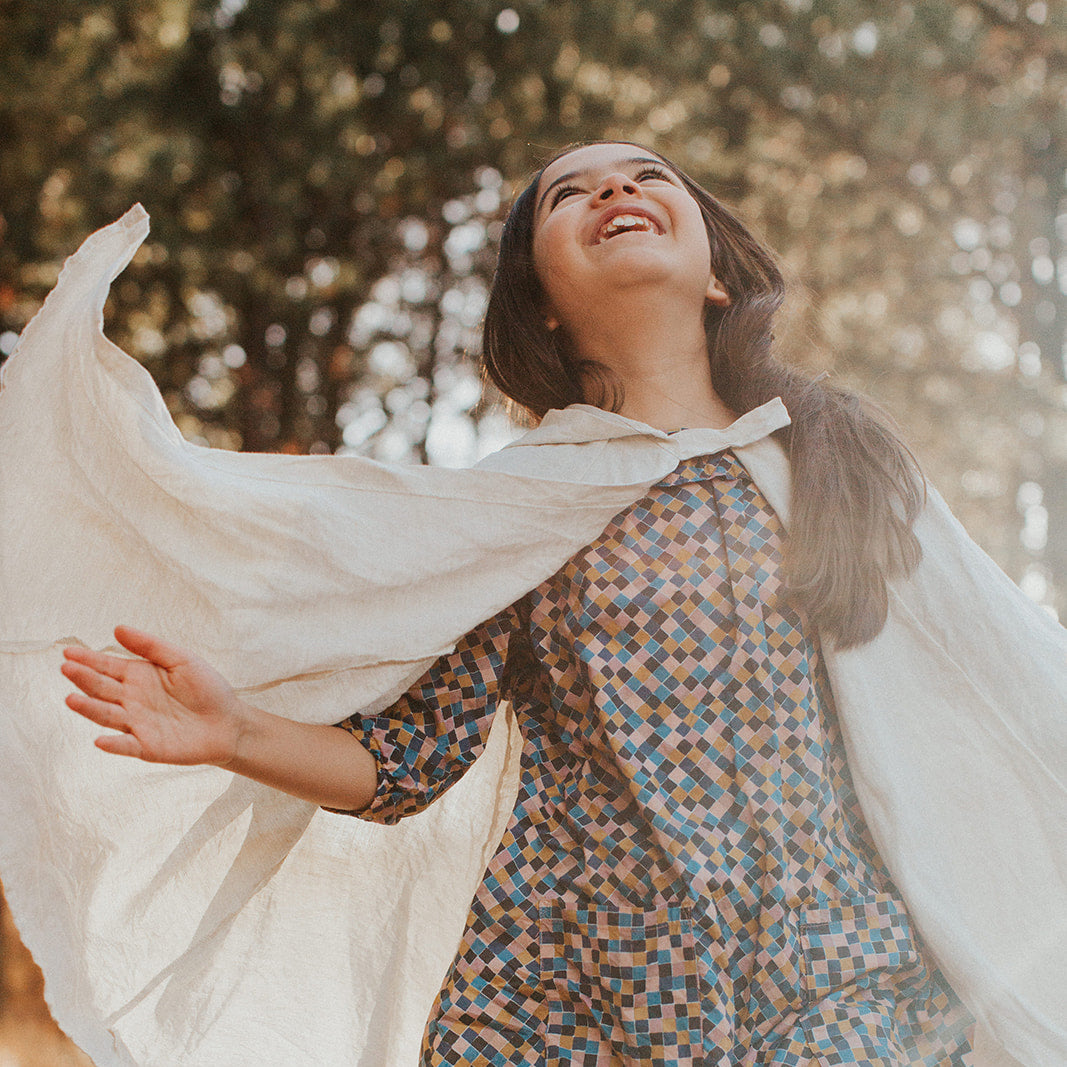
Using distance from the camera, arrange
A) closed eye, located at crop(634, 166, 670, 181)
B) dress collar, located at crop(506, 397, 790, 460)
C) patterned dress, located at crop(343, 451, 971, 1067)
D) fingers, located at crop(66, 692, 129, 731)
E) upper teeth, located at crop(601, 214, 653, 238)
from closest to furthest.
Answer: fingers, located at crop(66, 692, 129, 731) → patterned dress, located at crop(343, 451, 971, 1067) → dress collar, located at crop(506, 397, 790, 460) → upper teeth, located at crop(601, 214, 653, 238) → closed eye, located at crop(634, 166, 670, 181)

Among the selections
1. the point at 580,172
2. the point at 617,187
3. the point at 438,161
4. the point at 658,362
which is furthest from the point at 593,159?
the point at 438,161

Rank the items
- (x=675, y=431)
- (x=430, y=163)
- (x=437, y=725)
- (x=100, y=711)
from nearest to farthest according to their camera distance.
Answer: (x=100, y=711) < (x=437, y=725) < (x=675, y=431) < (x=430, y=163)

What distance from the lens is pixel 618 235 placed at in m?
1.71

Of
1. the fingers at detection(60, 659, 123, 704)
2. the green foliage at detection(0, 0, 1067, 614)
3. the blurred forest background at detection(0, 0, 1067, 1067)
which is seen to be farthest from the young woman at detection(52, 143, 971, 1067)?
the green foliage at detection(0, 0, 1067, 614)

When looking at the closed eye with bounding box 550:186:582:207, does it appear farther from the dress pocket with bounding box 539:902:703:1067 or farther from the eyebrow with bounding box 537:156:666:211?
the dress pocket with bounding box 539:902:703:1067

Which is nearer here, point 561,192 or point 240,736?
point 240,736

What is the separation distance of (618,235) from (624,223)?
0.03m

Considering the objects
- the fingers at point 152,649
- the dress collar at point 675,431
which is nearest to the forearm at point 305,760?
the fingers at point 152,649

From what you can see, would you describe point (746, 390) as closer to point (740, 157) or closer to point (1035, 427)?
point (740, 157)

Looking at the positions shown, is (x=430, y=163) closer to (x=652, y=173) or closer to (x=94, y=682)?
(x=652, y=173)

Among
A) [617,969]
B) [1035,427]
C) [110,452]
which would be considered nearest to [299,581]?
[110,452]

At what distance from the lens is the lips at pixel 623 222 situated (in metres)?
1.73

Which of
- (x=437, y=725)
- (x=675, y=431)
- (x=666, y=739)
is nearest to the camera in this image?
(x=666, y=739)

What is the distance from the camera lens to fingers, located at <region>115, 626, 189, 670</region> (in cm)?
124
